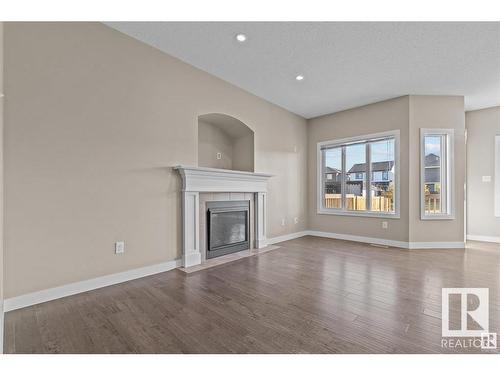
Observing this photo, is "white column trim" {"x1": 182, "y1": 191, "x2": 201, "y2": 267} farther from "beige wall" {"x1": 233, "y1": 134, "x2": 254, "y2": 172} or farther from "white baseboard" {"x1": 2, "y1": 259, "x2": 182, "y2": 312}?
"beige wall" {"x1": 233, "y1": 134, "x2": 254, "y2": 172}

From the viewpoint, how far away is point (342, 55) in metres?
3.10

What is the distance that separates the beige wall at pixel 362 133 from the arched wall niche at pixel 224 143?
1.96 meters

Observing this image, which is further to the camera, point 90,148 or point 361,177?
point 361,177

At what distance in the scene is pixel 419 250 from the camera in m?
4.16

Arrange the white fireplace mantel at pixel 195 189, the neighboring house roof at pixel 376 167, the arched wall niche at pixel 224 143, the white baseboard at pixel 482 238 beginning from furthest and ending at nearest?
the white baseboard at pixel 482 238
the neighboring house roof at pixel 376 167
the arched wall niche at pixel 224 143
the white fireplace mantel at pixel 195 189

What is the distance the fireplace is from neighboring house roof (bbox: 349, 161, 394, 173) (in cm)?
255

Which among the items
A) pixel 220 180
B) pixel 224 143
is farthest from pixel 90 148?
pixel 224 143

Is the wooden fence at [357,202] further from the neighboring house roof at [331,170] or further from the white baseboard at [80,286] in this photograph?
the white baseboard at [80,286]

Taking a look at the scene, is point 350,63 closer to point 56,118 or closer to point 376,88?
point 376,88

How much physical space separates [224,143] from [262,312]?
10.6 feet

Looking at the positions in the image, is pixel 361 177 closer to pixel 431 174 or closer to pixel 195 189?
pixel 431 174

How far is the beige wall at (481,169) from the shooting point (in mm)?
4848

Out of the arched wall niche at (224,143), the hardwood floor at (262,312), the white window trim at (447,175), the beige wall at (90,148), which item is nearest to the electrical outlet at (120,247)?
the beige wall at (90,148)

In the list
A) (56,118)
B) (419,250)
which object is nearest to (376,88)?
(419,250)
